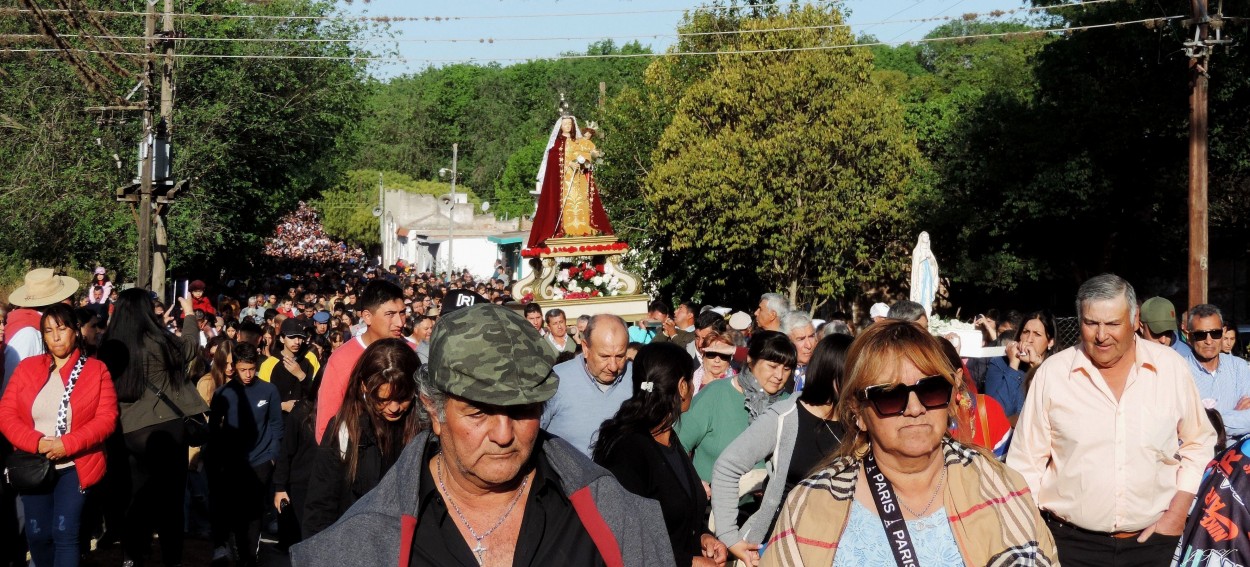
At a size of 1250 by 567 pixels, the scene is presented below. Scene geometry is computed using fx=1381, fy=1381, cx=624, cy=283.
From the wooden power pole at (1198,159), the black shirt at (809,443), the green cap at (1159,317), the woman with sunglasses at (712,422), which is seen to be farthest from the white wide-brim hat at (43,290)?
the wooden power pole at (1198,159)

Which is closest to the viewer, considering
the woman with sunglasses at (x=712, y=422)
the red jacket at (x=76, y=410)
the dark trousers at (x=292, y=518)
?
the dark trousers at (x=292, y=518)

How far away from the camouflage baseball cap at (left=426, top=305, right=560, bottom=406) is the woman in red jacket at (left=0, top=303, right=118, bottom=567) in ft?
16.7

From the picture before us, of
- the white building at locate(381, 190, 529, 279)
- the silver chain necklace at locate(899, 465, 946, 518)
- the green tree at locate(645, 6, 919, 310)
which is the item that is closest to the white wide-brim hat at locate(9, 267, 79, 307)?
the silver chain necklace at locate(899, 465, 946, 518)

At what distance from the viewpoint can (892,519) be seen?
10.9 ft

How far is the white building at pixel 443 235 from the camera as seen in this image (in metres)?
71.4

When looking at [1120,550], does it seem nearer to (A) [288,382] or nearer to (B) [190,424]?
(B) [190,424]

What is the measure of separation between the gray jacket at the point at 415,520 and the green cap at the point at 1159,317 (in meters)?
7.19

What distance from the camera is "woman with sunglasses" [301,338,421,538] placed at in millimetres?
5449

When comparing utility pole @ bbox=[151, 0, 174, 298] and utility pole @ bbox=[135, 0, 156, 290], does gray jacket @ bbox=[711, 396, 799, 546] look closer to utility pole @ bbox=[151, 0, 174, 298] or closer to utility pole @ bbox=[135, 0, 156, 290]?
utility pole @ bbox=[135, 0, 156, 290]

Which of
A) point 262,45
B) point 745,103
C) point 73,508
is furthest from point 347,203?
point 73,508

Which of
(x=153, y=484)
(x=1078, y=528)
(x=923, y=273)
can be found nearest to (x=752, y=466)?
(x=1078, y=528)

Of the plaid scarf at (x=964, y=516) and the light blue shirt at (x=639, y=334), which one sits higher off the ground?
the plaid scarf at (x=964, y=516)

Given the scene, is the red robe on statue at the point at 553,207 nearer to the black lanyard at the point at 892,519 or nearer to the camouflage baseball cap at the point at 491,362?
the black lanyard at the point at 892,519

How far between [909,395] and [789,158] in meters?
30.3
